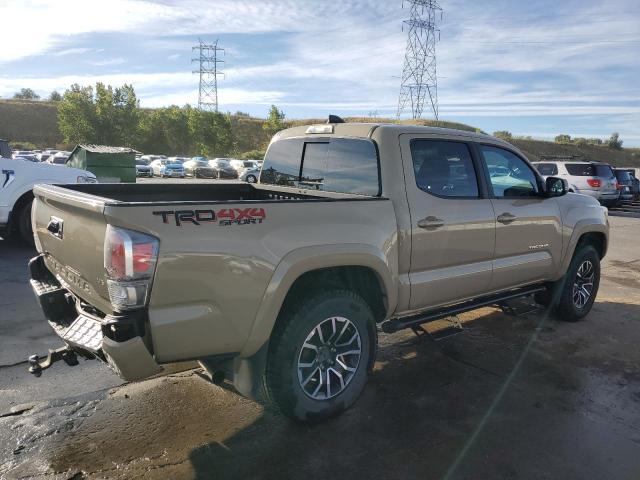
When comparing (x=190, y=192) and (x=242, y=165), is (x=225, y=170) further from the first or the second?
(x=190, y=192)

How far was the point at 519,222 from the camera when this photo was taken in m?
4.61

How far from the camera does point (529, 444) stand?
127 inches

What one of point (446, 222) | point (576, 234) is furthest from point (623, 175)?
point (446, 222)

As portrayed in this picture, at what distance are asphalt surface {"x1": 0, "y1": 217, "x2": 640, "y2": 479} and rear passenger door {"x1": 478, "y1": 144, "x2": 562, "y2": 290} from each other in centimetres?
77

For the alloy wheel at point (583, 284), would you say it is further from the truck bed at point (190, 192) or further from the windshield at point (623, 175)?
the windshield at point (623, 175)

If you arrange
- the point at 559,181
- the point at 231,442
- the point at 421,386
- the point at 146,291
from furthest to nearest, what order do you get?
the point at 559,181
the point at 421,386
the point at 231,442
the point at 146,291

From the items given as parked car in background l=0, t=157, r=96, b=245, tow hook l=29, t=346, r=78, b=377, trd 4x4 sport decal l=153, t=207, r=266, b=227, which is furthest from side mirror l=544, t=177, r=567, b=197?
parked car in background l=0, t=157, r=96, b=245

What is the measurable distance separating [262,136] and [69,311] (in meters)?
99.1

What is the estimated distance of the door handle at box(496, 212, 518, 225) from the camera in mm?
4410

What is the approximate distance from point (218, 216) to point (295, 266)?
56cm

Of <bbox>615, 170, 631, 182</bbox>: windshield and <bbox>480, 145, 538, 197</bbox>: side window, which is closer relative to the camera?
<bbox>480, 145, 538, 197</bbox>: side window

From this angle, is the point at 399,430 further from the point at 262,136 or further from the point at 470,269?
the point at 262,136

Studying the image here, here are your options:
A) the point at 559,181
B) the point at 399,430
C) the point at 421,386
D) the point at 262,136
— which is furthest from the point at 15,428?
the point at 262,136

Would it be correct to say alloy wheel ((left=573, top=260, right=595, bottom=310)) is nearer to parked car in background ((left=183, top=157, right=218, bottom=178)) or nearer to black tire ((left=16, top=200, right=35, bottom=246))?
black tire ((left=16, top=200, right=35, bottom=246))
